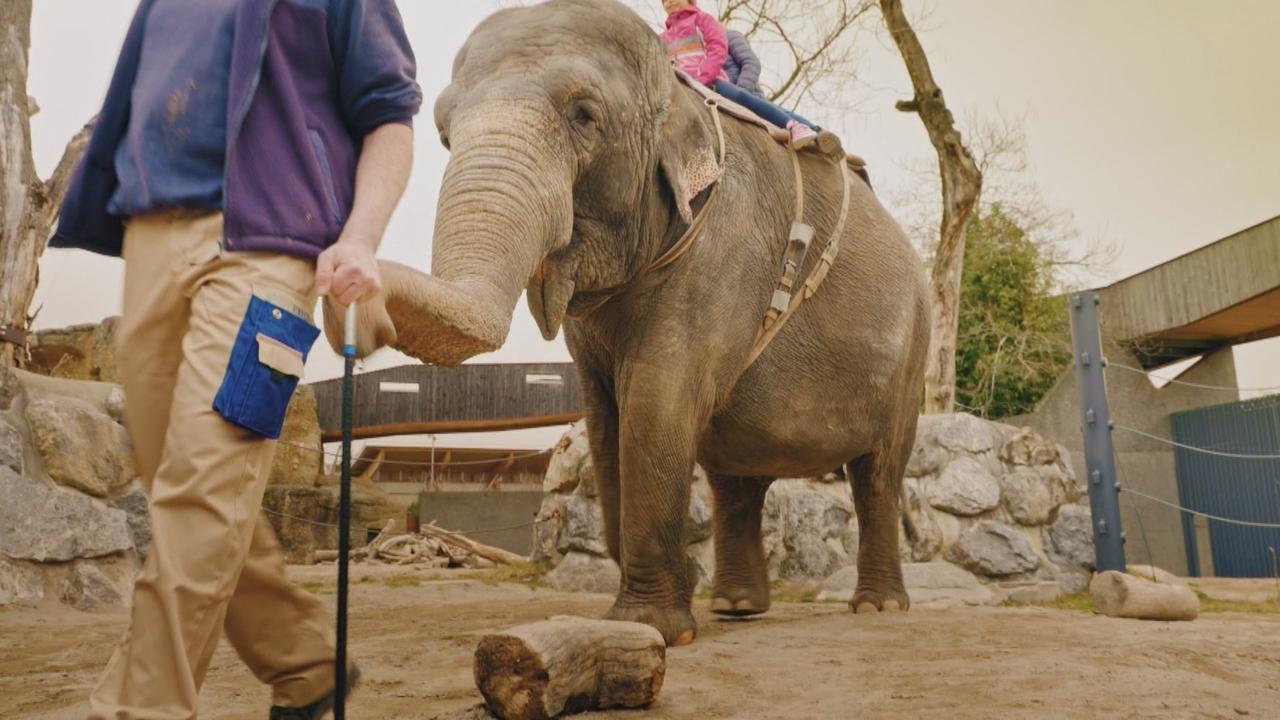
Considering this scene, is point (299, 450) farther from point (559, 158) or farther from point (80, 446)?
point (559, 158)

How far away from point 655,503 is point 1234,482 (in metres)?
12.2

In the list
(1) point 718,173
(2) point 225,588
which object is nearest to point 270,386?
(2) point 225,588

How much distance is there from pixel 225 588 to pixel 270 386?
328mm

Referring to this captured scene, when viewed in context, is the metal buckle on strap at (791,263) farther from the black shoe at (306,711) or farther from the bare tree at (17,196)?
the bare tree at (17,196)

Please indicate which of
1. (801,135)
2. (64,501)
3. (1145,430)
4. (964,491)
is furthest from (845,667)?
(1145,430)

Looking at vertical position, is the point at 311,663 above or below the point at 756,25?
below

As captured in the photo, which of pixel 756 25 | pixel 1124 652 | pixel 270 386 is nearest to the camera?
pixel 270 386

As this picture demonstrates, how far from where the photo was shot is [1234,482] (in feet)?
43.7

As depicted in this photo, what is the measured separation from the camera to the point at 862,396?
→ 4.61 meters

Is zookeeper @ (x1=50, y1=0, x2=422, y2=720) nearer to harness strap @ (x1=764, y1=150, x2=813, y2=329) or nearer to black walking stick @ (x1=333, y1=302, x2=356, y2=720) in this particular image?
black walking stick @ (x1=333, y1=302, x2=356, y2=720)

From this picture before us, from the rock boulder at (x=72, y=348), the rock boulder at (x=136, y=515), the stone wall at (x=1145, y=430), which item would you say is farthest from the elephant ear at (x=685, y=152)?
the stone wall at (x=1145, y=430)

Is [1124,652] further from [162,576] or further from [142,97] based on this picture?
[142,97]

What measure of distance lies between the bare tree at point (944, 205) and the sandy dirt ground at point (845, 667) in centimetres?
697

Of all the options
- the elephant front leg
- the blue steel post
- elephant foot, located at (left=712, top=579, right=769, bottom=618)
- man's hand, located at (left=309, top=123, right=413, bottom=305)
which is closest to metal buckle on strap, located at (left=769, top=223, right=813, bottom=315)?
the elephant front leg
